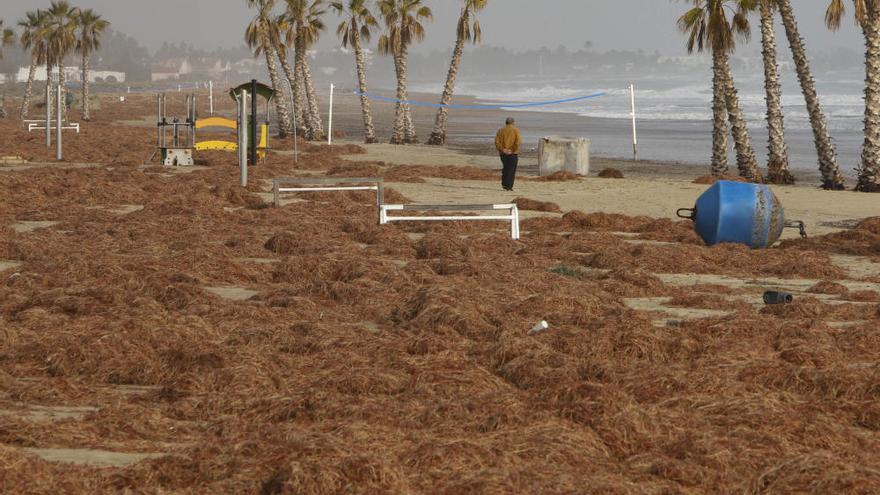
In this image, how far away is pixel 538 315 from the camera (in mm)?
12117

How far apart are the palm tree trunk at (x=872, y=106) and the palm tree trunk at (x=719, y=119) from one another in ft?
13.8

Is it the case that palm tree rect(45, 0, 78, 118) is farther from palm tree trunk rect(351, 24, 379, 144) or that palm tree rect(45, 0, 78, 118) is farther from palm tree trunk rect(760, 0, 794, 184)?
palm tree trunk rect(760, 0, 794, 184)

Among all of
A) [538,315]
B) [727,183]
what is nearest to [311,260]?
[538,315]

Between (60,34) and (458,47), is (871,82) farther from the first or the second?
(60,34)

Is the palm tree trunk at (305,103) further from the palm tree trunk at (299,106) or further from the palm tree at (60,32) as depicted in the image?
the palm tree at (60,32)

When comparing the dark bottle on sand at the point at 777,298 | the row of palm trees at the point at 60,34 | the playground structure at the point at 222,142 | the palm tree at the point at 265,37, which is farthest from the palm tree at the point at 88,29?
the dark bottle on sand at the point at 777,298

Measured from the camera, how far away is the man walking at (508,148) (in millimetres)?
28359

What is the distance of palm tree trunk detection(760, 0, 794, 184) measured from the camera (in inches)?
1252

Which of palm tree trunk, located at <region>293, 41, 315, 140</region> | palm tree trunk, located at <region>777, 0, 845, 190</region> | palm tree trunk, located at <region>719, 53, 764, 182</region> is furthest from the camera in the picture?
palm tree trunk, located at <region>293, 41, 315, 140</region>

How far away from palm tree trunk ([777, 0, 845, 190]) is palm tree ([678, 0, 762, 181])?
1032 mm

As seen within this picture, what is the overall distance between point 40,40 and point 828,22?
62.7 metres

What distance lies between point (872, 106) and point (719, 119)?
4.72 meters

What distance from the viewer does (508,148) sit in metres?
28.5

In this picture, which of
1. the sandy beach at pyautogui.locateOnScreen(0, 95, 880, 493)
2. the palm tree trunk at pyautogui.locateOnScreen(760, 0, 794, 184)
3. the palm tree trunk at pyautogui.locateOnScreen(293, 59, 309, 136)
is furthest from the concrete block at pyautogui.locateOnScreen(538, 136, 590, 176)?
the palm tree trunk at pyautogui.locateOnScreen(293, 59, 309, 136)
